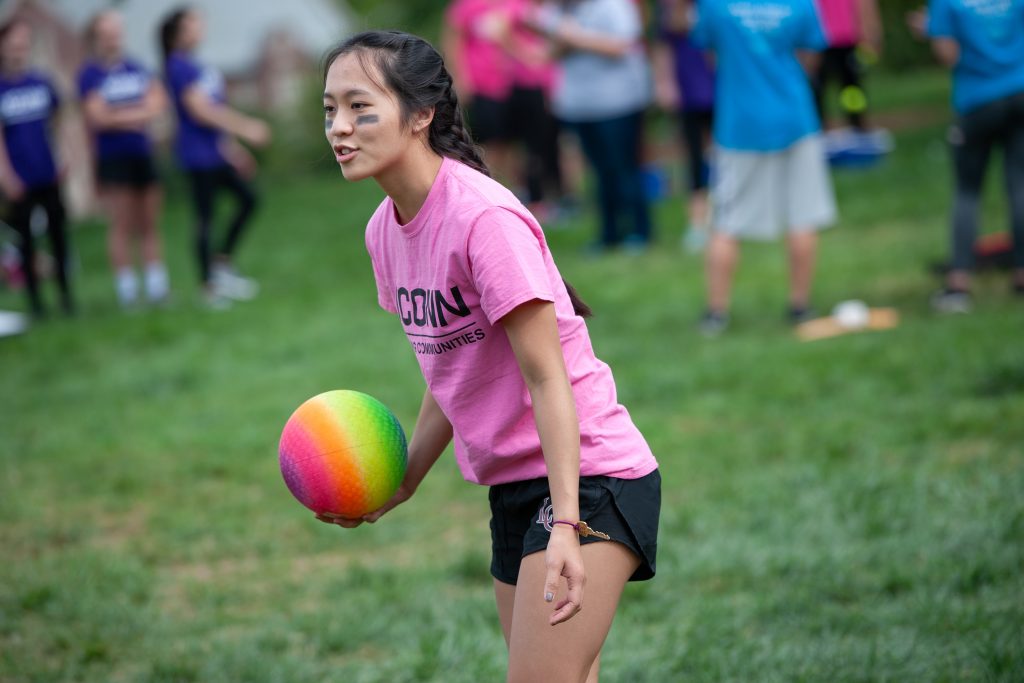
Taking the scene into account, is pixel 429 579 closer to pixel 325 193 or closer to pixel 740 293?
pixel 740 293

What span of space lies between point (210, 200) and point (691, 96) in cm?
448

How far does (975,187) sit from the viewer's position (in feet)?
24.2

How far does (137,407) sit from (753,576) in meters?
4.59

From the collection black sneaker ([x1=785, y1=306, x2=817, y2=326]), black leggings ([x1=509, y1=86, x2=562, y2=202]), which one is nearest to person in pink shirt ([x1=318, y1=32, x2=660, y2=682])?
black sneaker ([x1=785, y1=306, x2=817, y2=326])

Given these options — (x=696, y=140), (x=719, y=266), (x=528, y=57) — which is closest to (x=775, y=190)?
(x=719, y=266)

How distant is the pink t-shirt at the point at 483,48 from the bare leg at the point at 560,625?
9712 millimetres

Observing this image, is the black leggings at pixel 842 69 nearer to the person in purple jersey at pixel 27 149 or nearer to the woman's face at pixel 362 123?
the person in purple jersey at pixel 27 149

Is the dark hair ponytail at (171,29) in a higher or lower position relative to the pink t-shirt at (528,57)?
higher

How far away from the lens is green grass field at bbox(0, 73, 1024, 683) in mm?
3963

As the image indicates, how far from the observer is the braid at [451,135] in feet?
8.89

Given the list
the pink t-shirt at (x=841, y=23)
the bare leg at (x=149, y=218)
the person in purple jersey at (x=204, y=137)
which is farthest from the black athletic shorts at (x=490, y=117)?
the pink t-shirt at (x=841, y=23)

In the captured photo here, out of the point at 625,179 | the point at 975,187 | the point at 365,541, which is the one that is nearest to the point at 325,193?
the point at 625,179

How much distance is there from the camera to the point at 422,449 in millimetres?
3104

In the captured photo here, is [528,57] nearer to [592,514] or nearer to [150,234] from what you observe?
[150,234]
